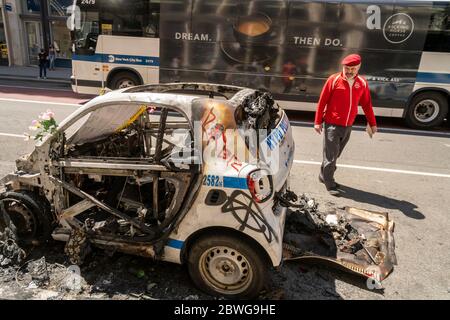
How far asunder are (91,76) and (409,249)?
33.5ft

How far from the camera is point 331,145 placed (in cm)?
526

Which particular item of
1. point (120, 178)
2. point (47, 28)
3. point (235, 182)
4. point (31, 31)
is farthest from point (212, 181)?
point (31, 31)

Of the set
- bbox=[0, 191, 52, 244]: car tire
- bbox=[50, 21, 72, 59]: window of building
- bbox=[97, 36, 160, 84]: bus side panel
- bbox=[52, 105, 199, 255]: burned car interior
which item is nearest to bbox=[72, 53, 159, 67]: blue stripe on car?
bbox=[97, 36, 160, 84]: bus side panel

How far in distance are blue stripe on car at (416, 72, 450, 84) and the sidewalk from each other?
13986 millimetres

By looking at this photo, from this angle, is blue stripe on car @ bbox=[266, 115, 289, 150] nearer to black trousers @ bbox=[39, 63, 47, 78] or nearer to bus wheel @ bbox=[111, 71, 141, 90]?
bus wheel @ bbox=[111, 71, 141, 90]

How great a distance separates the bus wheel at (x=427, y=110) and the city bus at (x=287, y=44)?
0.02 meters

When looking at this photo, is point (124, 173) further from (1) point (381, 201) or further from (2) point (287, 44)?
(2) point (287, 44)

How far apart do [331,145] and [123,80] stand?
787cm

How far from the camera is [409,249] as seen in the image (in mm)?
3916

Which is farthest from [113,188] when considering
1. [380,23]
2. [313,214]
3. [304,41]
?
[380,23]

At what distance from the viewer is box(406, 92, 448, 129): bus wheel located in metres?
9.83

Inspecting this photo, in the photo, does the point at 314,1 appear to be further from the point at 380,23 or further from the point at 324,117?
the point at 324,117

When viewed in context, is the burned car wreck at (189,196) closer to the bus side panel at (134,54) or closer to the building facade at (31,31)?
the bus side panel at (134,54)

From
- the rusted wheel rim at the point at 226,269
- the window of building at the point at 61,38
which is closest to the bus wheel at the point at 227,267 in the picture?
the rusted wheel rim at the point at 226,269
